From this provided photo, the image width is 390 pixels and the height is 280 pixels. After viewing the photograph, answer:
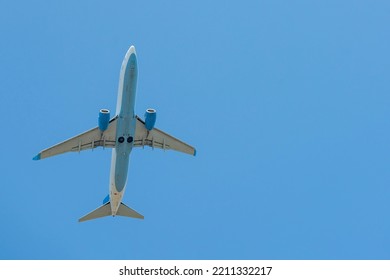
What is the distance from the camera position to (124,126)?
61.3 meters

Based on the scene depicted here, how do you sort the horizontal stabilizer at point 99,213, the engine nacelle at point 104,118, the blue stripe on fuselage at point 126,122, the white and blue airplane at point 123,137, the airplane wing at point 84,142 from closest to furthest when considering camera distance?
the blue stripe on fuselage at point 126,122
the white and blue airplane at point 123,137
the engine nacelle at point 104,118
the airplane wing at point 84,142
the horizontal stabilizer at point 99,213

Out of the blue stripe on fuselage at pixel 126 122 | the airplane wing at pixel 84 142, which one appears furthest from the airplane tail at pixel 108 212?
the airplane wing at pixel 84 142

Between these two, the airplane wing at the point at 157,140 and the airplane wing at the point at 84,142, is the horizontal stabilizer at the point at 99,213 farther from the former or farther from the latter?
the airplane wing at the point at 157,140

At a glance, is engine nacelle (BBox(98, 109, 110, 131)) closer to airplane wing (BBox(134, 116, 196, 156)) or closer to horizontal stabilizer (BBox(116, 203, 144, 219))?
airplane wing (BBox(134, 116, 196, 156))

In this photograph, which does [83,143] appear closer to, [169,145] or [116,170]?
[116,170]

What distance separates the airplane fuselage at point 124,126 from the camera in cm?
5803

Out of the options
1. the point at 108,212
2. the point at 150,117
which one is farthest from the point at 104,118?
the point at 108,212

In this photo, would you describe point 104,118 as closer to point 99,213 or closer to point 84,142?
point 84,142

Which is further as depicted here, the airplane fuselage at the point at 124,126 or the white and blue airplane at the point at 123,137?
the white and blue airplane at the point at 123,137

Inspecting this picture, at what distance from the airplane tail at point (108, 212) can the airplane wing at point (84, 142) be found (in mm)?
7850

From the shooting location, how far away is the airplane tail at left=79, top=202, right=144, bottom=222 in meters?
69.1

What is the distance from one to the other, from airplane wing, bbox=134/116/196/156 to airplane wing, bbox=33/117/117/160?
2.67m
